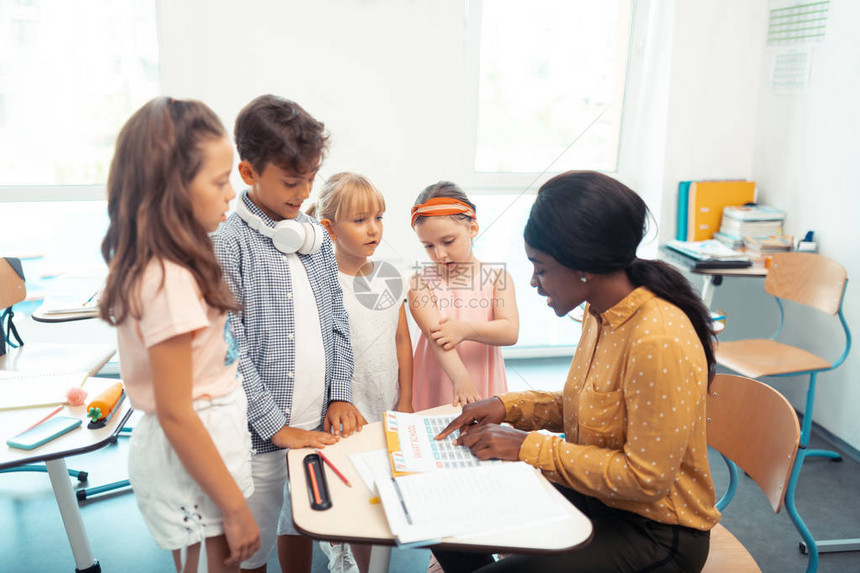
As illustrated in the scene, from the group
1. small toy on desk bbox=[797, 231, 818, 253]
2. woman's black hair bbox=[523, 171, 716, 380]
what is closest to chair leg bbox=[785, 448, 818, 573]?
woman's black hair bbox=[523, 171, 716, 380]

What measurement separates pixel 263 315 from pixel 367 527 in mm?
547

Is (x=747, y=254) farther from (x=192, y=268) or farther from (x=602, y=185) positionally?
(x=192, y=268)

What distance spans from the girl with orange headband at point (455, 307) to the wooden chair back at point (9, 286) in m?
1.78

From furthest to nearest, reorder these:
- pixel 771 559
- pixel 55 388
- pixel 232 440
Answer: pixel 771 559 → pixel 55 388 → pixel 232 440

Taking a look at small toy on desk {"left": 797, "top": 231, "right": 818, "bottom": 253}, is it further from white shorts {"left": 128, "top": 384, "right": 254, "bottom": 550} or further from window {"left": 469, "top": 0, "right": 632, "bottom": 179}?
white shorts {"left": 128, "top": 384, "right": 254, "bottom": 550}

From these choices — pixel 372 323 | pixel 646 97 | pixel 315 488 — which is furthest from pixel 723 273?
pixel 315 488

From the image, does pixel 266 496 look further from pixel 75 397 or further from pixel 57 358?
pixel 57 358

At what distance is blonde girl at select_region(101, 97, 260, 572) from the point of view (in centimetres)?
98

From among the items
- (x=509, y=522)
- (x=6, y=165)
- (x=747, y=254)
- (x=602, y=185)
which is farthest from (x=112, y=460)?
(x=747, y=254)

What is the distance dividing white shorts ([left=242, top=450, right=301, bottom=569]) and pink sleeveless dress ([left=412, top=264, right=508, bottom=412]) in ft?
1.82

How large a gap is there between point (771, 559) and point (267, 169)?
209cm

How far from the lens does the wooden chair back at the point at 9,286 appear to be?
2.52 meters

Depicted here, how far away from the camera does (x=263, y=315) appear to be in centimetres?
137

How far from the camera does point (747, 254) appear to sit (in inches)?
124
